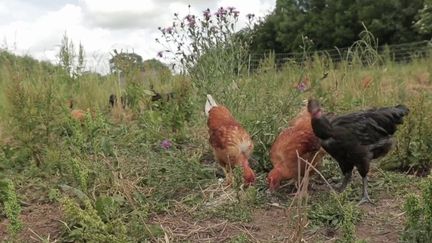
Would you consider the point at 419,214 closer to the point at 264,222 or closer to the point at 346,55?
the point at 264,222

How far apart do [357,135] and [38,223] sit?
1.95 metres

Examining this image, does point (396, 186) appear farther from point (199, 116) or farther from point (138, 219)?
point (199, 116)

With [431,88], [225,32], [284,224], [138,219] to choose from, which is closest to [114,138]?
[225,32]

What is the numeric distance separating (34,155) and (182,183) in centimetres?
123

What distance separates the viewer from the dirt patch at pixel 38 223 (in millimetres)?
2863

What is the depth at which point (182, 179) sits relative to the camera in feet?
11.5

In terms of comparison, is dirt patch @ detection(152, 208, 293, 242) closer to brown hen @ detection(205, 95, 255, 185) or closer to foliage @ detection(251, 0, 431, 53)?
brown hen @ detection(205, 95, 255, 185)

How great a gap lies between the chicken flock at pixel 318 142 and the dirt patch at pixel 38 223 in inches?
42.6

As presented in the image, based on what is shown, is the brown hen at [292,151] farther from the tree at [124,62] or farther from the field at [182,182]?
the tree at [124,62]

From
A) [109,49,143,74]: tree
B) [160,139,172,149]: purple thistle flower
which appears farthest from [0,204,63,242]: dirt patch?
[109,49,143,74]: tree

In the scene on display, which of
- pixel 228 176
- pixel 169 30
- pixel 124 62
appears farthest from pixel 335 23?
pixel 228 176

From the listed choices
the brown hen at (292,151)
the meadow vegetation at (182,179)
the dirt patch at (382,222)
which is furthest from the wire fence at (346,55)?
the dirt patch at (382,222)

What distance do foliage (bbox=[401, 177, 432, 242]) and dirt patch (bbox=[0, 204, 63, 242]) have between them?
180 cm

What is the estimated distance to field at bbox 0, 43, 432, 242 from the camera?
103 inches
